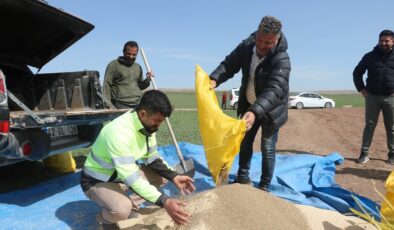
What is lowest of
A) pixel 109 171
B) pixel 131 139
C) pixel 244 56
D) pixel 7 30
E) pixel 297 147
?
pixel 297 147

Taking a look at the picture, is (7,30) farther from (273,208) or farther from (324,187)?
(324,187)

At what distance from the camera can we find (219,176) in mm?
3947

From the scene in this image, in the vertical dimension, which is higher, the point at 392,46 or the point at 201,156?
the point at 392,46

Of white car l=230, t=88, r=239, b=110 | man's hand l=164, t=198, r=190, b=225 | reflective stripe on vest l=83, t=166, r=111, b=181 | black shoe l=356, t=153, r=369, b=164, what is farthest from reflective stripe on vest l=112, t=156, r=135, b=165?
white car l=230, t=88, r=239, b=110

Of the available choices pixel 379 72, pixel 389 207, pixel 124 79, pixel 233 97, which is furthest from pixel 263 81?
pixel 233 97

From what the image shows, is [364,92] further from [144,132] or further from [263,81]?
[144,132]

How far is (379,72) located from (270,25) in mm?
3304

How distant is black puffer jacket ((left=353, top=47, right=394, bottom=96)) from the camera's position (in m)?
6.17

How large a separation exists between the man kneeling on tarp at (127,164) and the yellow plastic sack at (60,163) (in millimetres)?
2519

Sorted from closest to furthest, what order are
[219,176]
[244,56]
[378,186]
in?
1. [219,176]
2. [244,56]
3. [378,186]

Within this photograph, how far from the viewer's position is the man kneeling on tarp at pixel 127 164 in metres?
2.87

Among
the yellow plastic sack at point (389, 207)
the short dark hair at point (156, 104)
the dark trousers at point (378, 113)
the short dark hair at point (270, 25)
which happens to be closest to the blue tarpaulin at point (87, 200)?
the yellow plastic sack at point (389, 207)

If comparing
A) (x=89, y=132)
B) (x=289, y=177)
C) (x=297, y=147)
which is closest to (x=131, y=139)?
(x=89, y=132)

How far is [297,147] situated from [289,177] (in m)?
3.37
